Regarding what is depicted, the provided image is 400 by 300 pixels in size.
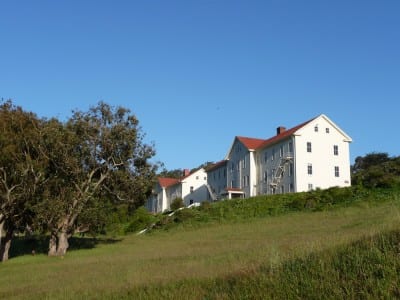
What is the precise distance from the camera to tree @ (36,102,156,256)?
36844 mm

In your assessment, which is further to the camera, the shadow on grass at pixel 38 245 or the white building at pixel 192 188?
the white building at pixel 192 188

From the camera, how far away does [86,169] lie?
3988cm

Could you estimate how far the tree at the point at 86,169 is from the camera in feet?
121

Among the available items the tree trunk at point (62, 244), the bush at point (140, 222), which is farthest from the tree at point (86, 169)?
the bush at point (140, 222)

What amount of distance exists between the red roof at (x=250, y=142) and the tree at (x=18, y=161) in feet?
133

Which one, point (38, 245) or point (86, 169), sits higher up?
point (86, 169)

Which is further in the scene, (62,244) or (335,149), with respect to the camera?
(335,149)

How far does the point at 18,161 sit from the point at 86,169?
662 cm

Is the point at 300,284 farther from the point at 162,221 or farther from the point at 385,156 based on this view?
the point at 385,156

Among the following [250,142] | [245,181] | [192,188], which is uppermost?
[250,142]

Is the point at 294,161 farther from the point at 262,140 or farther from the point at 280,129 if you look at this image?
the point at 262,140

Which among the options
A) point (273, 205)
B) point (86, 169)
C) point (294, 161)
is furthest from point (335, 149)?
point (86, 169)

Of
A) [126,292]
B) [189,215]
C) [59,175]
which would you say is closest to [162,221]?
[189,215]

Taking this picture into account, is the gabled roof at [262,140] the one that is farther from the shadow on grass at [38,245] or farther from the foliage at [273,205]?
the shadow on grass at [38,245]
